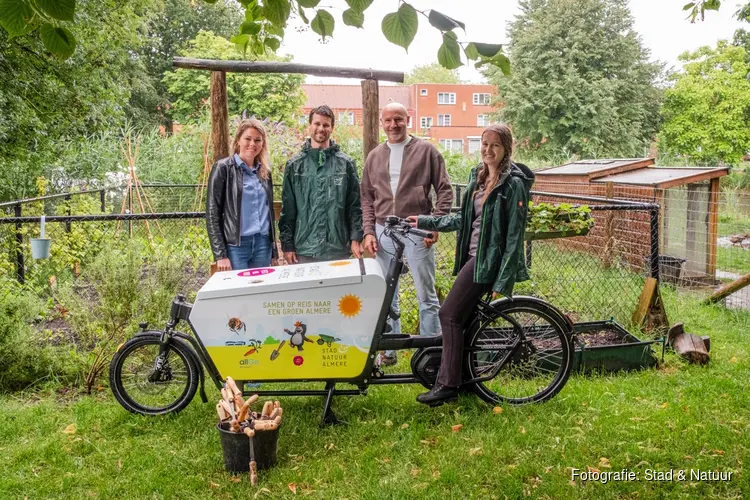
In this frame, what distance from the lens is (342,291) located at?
356cm

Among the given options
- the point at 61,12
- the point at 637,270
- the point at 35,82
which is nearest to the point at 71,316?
the point at 61,12

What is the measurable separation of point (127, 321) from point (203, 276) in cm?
210

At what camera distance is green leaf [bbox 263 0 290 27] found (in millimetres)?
1981

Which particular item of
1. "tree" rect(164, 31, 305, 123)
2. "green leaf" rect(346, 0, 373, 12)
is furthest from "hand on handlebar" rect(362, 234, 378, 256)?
"tree" rect(164, 31, 305, 123)

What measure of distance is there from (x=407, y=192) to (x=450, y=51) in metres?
2.45

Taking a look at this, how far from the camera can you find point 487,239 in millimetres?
3490

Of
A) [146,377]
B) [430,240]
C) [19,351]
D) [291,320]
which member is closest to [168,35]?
[19,351]

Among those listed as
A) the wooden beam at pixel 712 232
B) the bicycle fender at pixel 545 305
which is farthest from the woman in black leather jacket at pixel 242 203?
the wooden beam at pixel 712 232

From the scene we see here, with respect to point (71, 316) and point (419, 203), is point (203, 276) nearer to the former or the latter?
point (71, 316)

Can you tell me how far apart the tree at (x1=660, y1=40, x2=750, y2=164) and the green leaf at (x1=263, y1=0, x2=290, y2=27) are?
38.8 m

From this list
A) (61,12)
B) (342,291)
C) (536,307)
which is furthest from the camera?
(536,307)

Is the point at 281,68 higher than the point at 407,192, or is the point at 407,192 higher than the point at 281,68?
the point at 281,68

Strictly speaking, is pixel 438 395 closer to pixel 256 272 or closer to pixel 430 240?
pixel 430 240

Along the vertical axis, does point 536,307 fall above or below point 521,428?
above
